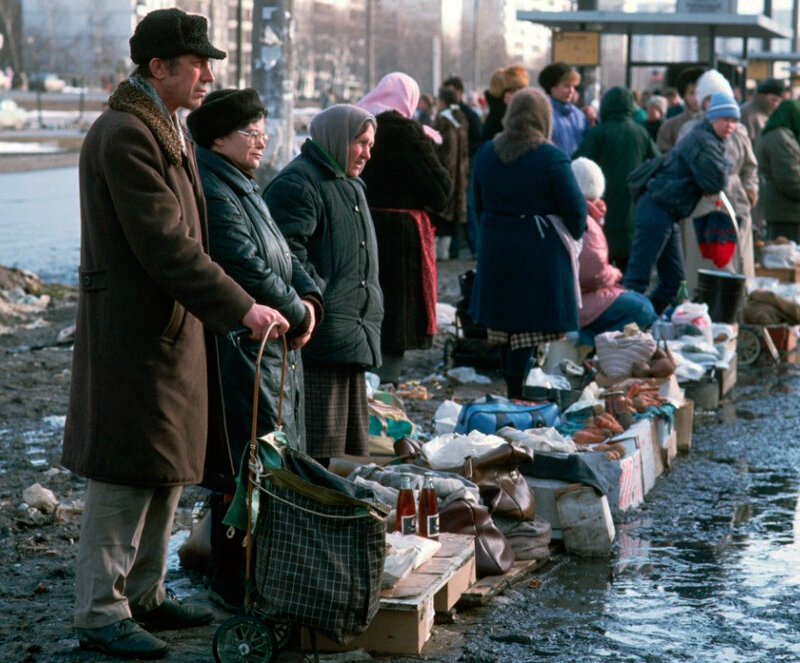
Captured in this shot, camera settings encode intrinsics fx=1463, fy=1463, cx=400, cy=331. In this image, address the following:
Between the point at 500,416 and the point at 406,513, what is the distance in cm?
182

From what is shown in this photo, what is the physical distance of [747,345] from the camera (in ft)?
36.4

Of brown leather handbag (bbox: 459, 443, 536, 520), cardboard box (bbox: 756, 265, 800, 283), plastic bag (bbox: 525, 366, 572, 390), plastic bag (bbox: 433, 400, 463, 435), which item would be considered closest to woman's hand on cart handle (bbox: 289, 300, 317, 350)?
brown leather handbag (bbox: 459, 443, 536, 520)

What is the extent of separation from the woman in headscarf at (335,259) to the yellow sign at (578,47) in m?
10.0

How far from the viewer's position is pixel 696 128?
10797 millimetres

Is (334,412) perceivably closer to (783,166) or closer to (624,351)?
(624,351)

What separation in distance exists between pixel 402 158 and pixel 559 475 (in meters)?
2.82

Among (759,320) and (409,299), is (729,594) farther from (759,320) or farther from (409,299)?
(759,320)

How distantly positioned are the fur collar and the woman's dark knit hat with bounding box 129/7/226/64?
104 mm

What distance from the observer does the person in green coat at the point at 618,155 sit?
1270 centimetres

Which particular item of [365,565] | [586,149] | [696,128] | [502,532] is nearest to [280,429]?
[365,565]

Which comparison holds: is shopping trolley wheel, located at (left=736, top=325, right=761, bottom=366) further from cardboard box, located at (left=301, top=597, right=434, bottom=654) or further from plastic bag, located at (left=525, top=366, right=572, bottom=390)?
cardboard box, located at (left=301, top=597, right=434, bottom=654)

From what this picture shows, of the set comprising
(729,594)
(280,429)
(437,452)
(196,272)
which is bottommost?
(729,594)

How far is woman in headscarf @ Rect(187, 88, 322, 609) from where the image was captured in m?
4.87

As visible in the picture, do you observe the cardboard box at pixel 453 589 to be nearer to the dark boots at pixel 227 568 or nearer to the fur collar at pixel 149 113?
the dark boots at pixel 227 568
